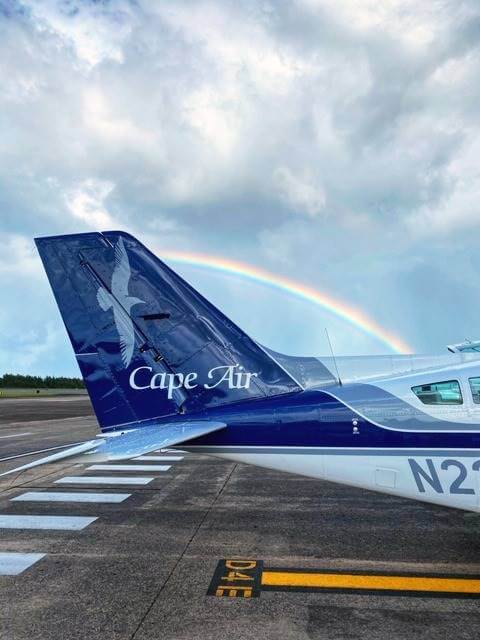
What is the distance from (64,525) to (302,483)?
5.15m

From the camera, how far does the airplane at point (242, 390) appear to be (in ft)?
19.3

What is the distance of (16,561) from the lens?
6.07 metres

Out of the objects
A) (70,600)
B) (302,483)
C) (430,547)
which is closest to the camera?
(70,600)

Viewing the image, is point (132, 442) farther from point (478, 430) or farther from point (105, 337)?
point (478, 430)

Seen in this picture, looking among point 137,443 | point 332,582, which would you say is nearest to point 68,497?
point 137,443

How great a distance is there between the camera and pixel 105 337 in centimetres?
712

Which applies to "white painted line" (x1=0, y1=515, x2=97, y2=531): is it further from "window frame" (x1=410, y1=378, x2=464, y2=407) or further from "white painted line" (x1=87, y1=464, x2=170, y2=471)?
"window frame" (x1=410, y1=378, x2=464, y2=407)

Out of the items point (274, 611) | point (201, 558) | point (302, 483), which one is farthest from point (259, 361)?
point (302, 483)

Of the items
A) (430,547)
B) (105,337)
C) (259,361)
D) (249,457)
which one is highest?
(105,337)

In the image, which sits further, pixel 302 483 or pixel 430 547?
pixel 302 483

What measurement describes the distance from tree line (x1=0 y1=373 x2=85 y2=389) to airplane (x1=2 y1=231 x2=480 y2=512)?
11410cm

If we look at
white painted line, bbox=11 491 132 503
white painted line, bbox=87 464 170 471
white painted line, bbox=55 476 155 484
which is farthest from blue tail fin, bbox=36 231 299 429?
white painted line, bbox=87 464 170 471

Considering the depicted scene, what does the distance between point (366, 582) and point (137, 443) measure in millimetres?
3080

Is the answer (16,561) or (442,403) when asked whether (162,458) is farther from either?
(442,403)
